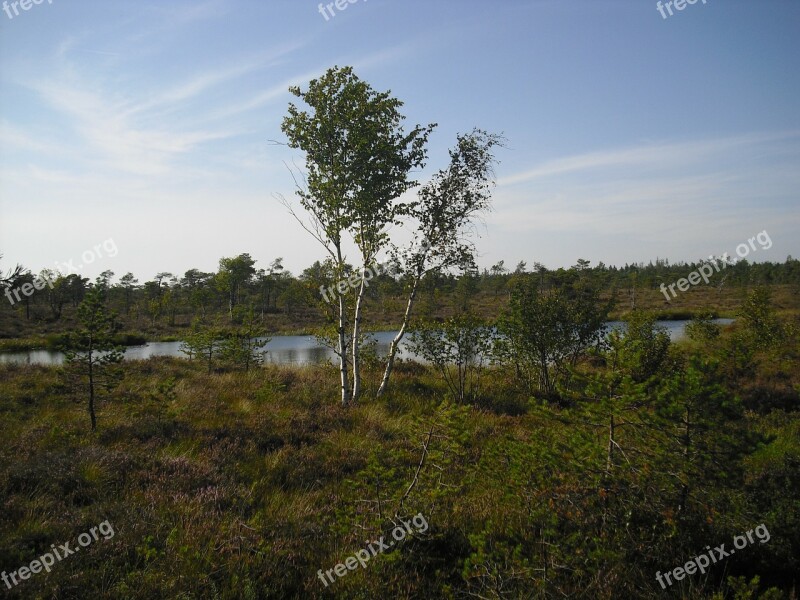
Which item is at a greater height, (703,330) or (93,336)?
(93,336)

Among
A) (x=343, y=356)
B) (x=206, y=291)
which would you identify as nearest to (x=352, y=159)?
(x=343, y=356)

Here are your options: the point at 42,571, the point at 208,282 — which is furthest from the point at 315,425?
the point at 208,282

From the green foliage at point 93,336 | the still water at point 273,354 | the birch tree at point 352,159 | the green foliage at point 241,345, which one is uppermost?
the birch tree at point 352,159

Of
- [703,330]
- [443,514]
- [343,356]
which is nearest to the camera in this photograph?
[443,514]

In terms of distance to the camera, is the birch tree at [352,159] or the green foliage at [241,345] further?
the green foliage at [241,345]

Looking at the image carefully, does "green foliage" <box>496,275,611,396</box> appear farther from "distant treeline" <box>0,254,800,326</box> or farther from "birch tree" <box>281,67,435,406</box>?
"distant treeline" <box>0,254,800,326</box>

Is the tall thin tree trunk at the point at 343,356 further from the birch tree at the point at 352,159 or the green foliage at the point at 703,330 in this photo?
the green foliage at the point at 703,330

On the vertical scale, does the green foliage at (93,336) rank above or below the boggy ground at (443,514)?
above

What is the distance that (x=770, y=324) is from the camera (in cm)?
1883

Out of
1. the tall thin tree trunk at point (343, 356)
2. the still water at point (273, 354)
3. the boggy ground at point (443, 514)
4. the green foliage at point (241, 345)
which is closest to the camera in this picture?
the boggy ground at point (443, 514)

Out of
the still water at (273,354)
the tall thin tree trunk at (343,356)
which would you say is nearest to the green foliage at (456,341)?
the tall thin tree trunk at (343,356)

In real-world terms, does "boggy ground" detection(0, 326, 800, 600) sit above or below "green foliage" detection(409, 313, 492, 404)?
below

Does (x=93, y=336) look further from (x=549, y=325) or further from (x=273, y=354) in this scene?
(x=273, y=354)

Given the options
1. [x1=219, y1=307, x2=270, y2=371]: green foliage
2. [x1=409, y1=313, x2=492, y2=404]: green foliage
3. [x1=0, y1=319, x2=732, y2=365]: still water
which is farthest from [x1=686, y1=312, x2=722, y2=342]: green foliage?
[x1=219, y1=307, x2=270, y2=371]: green foliage
